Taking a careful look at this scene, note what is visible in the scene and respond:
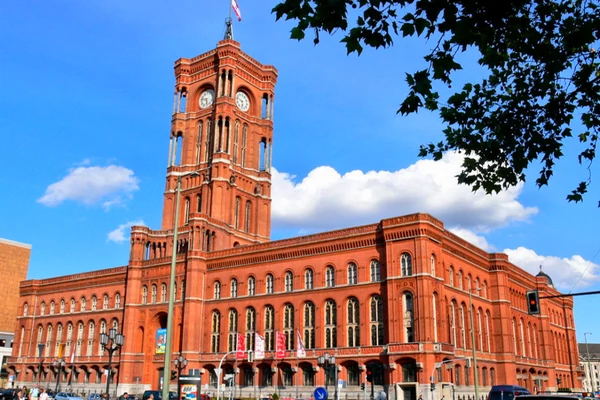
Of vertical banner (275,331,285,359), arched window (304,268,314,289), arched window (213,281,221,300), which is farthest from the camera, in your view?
arched window (213,281,221,300)

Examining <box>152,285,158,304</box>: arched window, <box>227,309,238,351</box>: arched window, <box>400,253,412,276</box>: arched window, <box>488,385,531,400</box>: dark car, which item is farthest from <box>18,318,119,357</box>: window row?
<box>488,385,531,400</box>: dark car

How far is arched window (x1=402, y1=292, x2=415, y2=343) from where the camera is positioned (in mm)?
54594

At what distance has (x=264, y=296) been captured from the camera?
6612 cm

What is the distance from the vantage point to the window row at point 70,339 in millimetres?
80312

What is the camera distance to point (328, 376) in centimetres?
5728

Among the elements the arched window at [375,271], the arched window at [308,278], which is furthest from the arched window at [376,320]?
the arched window at [308,278]

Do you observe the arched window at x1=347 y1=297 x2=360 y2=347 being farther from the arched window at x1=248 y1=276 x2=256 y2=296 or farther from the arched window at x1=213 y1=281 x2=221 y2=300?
the arched window at x1=213 y1=281 x2=221 y2=300

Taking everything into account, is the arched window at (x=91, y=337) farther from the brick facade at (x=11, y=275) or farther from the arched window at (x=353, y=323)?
the arched window at (x=353, y=323)

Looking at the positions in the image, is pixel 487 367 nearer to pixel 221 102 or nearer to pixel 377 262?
pixel 377 262

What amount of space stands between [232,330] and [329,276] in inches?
562

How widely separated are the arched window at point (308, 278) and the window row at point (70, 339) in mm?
29219

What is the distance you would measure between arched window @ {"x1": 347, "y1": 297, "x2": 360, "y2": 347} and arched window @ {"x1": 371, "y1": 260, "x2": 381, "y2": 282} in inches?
119

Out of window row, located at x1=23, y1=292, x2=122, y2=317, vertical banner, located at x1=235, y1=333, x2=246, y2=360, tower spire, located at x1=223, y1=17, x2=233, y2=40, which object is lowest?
vertical banner, located at x1=235, y1=333, x2=246, y2=360

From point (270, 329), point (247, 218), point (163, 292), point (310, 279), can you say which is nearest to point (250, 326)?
point (270, 329)
